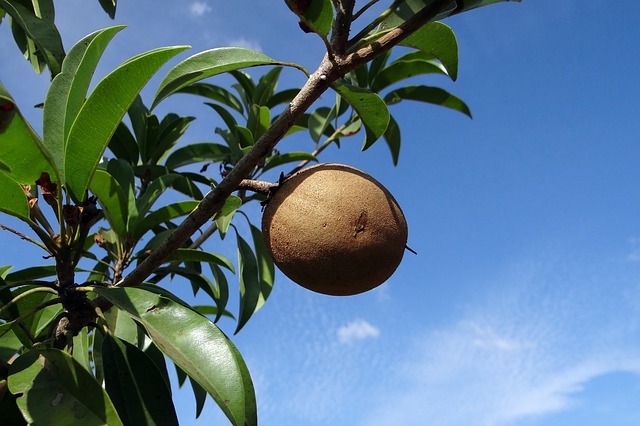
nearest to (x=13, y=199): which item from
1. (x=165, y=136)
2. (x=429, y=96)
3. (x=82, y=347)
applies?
(x=82, y=347)

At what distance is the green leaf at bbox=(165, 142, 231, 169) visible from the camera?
2.58 m

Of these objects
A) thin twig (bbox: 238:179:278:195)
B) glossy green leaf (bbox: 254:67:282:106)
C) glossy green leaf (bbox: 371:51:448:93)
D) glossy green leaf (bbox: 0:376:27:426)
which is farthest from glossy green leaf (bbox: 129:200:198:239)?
glossy green leaf (bbox: 254:67:282:106)

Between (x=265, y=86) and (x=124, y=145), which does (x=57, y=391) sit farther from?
(x=265, y=86)

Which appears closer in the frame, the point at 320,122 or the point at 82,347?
the point at 82,347

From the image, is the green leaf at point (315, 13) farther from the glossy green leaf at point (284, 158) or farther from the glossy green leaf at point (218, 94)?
the glossy green leaf at point (218, 94)

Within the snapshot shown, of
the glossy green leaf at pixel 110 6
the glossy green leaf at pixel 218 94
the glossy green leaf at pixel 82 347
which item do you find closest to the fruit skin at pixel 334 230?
the glossy green leaf at pixel 82 347

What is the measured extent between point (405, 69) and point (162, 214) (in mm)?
1146

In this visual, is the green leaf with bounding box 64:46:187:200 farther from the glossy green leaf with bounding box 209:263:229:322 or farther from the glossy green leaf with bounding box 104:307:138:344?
the glossy green leaf with bounding box 209:263:229:322

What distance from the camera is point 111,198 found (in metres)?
1.70

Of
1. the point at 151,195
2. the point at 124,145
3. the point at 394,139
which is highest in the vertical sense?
the point at 394,139

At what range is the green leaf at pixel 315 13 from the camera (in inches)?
47.7

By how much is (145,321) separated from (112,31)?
62cm

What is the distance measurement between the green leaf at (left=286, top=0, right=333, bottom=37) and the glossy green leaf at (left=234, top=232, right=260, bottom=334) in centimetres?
120

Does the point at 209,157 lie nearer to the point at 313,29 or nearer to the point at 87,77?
the point at 87,77
